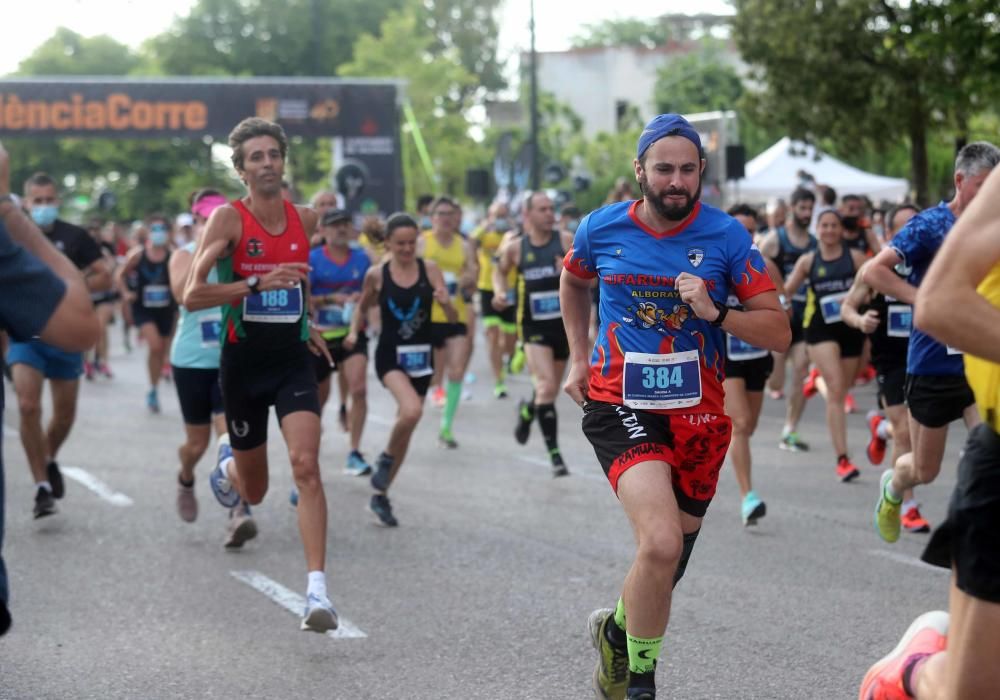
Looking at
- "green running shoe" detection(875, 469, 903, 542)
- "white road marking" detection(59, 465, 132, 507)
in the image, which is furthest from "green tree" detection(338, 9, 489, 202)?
"green running shoe" detection(875, 469, 903, 542)

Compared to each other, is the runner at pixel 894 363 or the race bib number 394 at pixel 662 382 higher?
the race bib number 394 at pixel 662 382

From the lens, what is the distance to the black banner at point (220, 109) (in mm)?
32438

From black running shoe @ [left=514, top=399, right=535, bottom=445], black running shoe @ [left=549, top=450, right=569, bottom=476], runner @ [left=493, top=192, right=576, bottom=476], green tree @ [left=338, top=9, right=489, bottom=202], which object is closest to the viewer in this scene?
black running shoe @ [left=549, top=450, right=569, bottom=476]

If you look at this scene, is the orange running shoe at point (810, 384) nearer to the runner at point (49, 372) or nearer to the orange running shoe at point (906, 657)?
the runner at point (49, 372)

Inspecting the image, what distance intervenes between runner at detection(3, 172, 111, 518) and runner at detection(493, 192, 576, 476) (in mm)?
3272

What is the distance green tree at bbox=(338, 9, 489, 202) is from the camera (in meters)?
50.8

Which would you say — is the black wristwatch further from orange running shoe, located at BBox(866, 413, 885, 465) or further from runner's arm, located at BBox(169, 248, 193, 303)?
orange running shoe, located at BBox(866, 413, 885, 465)

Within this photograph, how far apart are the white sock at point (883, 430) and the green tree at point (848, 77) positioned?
8.97 meters

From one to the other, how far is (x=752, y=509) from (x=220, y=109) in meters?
25.8

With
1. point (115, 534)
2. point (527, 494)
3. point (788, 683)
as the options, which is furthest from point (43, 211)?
point (788, 683)

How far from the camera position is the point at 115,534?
8812 mm

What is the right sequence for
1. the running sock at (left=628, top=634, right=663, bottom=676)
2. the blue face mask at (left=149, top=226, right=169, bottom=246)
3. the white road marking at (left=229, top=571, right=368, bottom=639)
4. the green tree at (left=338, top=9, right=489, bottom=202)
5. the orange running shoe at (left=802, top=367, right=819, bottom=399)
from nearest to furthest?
the running sock at (left=628, top=634, right=663, bottom=676), the white road marking at (left=229, top=571, right=368, bottom=639), the orange running shoe at (left=802, top=367, right=819, bottom=399), the blue face mask at (left=149, top=226, right=169, bottom=246), the green tree at (left=338, top=9, right=489, bottom=202)

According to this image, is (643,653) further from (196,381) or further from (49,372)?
(49,372)

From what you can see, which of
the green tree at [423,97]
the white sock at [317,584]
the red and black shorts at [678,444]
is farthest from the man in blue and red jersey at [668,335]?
the green tree at [423,97]
